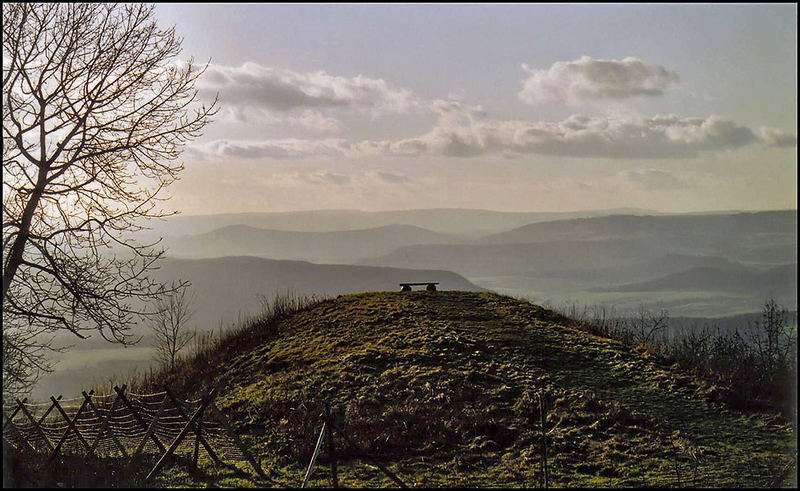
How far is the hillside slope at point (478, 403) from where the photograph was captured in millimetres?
11555

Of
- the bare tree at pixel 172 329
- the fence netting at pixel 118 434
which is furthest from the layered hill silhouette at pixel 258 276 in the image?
the fence netting at pixel 118 434

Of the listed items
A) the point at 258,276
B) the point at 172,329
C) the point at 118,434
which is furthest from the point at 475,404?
the point at 258,276

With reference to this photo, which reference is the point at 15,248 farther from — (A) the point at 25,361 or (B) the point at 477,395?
(B) the point at 477,395

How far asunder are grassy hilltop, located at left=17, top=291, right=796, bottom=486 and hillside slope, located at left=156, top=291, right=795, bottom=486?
0.14ft

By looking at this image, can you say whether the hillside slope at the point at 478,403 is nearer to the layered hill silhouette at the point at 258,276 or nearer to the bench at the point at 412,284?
the bench at the point at 412,284

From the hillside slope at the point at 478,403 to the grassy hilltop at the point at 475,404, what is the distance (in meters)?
0.04

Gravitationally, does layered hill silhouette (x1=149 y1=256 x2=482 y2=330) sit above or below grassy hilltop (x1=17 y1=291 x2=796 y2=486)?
above

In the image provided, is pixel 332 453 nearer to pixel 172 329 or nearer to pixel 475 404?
pixel 475 404

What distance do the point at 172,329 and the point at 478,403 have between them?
13.7 meters

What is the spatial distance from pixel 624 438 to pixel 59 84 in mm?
13032

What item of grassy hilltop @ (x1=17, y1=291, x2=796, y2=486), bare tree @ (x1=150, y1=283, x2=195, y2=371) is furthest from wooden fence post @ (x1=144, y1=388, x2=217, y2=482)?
bare tree @ (x1=150, y1=283, x2=195, y2=371)

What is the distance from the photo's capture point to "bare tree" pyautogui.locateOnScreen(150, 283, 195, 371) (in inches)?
884

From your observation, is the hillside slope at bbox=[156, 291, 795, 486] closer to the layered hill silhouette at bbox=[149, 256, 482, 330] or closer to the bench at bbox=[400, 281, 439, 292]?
the bench at bbox=[400, 281, 439, 292]

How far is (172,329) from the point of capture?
78.4ft
